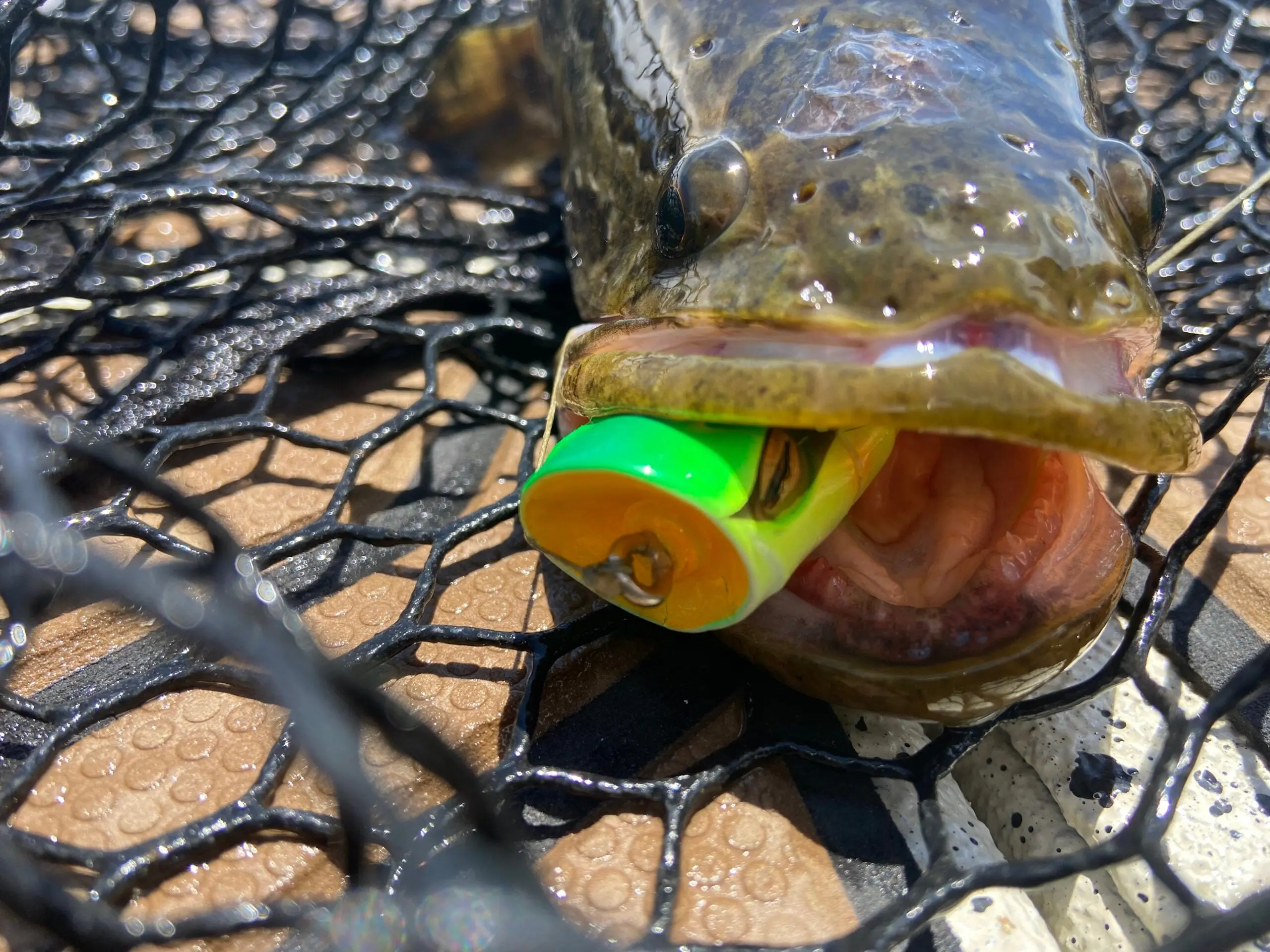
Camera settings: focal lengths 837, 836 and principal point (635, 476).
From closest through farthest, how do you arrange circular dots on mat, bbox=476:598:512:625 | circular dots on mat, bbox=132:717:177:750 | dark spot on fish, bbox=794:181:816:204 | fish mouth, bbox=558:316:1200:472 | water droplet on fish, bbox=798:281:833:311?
fish mouth, bbox=558:316:1200:472
water droplet on fish, bbox=798:281:833:311
dark spot on fish, bbox=794:181:816:204
circular dots on mat, bbox=132:717:177:750
circular dots on mat, bbox=476:598:512:625

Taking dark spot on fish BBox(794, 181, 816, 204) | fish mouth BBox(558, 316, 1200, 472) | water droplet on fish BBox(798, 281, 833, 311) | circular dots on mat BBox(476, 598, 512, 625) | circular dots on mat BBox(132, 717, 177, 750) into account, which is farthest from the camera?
circular dots on mat BBox(476, 598, 512, 625)

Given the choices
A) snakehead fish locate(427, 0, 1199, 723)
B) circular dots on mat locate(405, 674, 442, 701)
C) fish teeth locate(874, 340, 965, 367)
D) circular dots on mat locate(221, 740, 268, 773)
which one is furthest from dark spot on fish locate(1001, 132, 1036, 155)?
circular dots on mat locate(221, 740, 268, 773)

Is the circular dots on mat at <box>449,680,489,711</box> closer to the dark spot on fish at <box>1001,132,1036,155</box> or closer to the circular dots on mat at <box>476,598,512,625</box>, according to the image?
the circular dots on mat at <box>476,598,512,625</box>

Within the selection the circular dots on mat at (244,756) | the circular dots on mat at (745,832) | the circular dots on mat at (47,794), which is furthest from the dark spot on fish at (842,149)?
the circular dots on mat at (47,794)

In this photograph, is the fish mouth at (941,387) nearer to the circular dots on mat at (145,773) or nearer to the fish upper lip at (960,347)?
the fish upper lip at (960,347)

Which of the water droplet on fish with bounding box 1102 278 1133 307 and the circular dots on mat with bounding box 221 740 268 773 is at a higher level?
the water droplet on fish with bounding box 1102 278 1133 307
